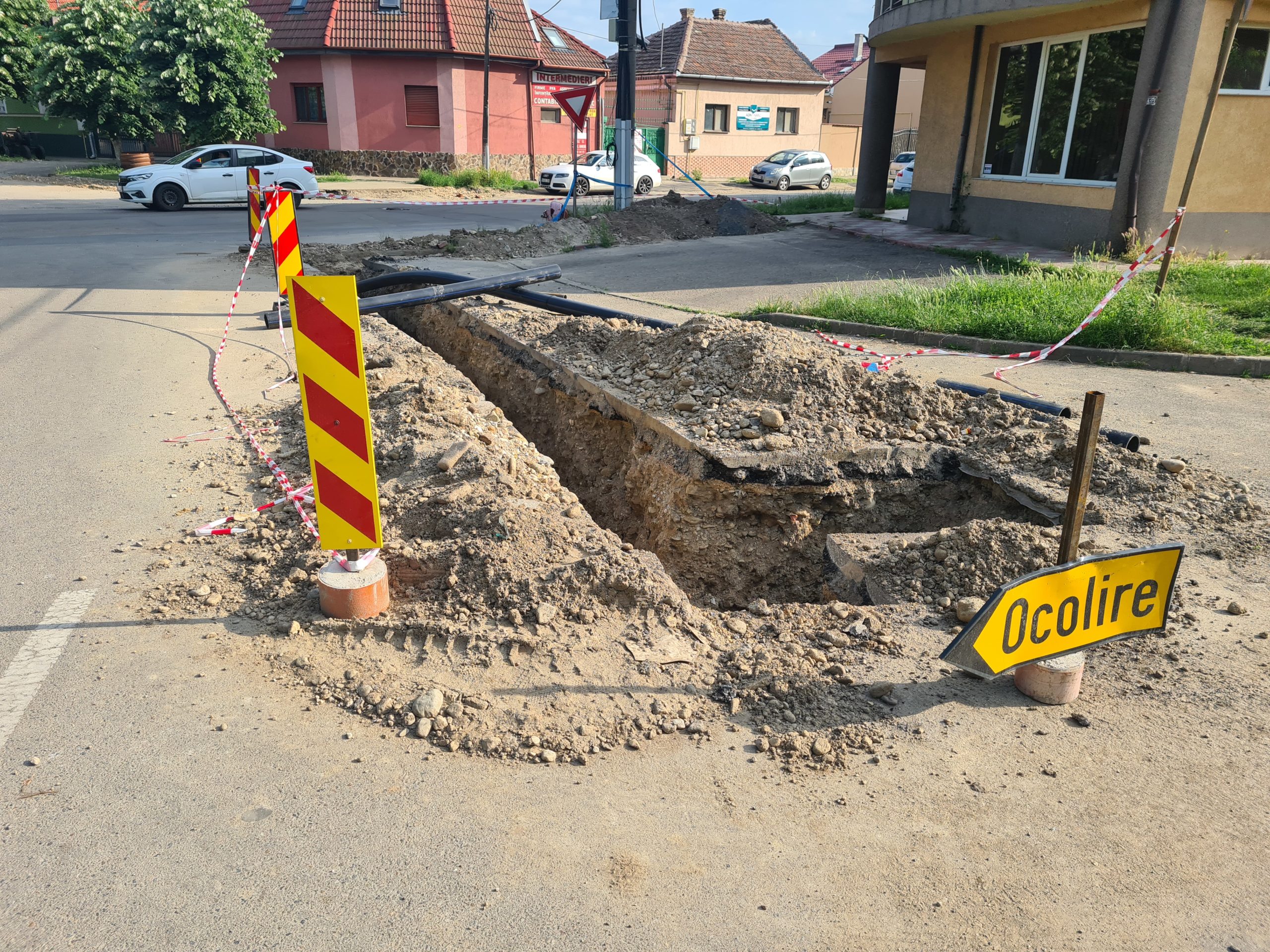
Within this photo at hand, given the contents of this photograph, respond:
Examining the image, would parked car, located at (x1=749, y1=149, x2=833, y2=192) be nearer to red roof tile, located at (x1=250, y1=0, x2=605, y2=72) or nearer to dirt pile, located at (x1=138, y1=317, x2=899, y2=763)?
red roof tile, located at (x1=250, y1=0, x2=605, y2=72)

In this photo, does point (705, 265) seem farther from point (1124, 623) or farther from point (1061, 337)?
point (1124, 623)

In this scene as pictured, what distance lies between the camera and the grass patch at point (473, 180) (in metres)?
31.7

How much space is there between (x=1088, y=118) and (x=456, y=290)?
11.5 meters

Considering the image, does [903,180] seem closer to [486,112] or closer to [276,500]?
[486,112]

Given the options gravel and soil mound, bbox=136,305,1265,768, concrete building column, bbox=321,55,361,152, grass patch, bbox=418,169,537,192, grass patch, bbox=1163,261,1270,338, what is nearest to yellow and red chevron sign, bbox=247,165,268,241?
gravel and soil mound, bbox=136,305,1265,768

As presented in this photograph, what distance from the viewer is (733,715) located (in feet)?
10.8

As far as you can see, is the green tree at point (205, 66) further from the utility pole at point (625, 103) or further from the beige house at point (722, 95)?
the beige house at point (722, 95)

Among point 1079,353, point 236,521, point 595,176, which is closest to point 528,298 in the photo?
point 236,521

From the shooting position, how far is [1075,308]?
9609 mm

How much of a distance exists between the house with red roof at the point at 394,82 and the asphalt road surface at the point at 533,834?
33.9 m

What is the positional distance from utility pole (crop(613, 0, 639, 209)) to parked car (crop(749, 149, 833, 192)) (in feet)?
55.1

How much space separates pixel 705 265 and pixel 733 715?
12.4 m

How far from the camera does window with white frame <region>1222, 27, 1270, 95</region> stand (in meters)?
13.0

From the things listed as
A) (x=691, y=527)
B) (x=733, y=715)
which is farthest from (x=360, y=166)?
(x=733, y=715)
